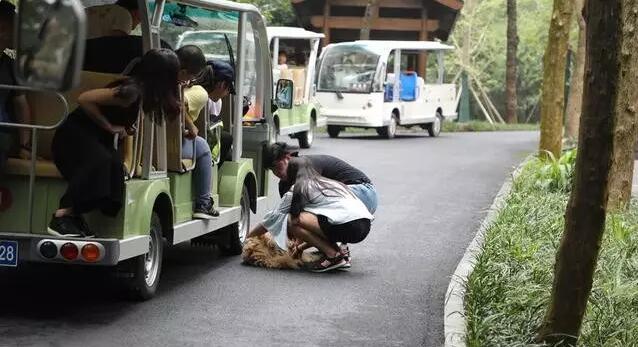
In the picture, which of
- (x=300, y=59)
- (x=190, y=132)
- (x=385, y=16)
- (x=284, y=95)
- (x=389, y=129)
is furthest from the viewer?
(x=385, y=16)

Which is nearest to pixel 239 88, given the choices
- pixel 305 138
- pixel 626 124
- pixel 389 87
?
pixel 626 124

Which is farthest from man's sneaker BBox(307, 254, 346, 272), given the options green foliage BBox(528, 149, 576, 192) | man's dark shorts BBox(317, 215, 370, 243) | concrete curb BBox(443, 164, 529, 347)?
green foliage BBox(528, 149, 576, 192)

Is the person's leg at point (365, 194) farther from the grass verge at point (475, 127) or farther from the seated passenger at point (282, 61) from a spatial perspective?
the grass verge at point (475, 127)

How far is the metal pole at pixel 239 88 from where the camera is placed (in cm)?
1152

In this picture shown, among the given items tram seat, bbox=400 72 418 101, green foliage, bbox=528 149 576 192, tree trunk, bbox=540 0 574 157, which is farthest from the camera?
tram seat, bbox=400 72 418 101

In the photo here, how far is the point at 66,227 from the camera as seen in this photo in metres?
8.26

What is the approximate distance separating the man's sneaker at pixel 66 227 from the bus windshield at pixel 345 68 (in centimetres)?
2304

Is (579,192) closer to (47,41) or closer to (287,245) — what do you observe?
(47,41)

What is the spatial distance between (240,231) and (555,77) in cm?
916

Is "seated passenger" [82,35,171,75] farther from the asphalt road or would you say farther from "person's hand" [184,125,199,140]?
the asphalt road

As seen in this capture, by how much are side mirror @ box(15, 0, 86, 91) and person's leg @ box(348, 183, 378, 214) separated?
549 cm

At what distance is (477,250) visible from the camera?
38.1ft

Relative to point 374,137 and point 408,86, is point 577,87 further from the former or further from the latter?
point 374,137

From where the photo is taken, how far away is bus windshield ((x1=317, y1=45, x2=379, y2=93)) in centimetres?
3119
